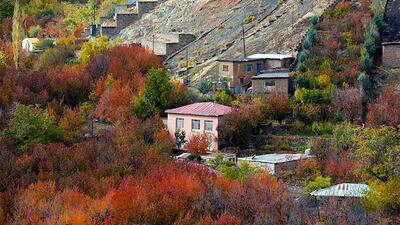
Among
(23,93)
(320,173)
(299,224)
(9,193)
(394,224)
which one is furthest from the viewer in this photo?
(23,93)

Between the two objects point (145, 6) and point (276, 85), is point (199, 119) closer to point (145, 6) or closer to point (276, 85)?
point (276, 85)

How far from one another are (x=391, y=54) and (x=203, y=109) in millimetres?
8097

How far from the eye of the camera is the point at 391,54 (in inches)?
1361

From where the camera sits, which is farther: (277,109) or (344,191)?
(277,109)

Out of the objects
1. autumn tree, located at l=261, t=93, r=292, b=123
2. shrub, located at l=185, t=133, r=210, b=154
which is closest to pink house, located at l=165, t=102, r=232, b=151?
shrub, located at l=185, t=133, r=210, b=154

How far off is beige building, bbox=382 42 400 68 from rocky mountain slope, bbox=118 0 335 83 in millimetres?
4046

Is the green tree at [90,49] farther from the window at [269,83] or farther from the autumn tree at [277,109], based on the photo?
the autumn tree at [277,109]

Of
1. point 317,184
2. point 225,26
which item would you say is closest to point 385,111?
point 317,184

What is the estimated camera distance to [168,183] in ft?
78.0

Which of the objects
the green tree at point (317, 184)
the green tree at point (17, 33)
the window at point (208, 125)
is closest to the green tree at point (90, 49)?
the green tree at point (17, 33)

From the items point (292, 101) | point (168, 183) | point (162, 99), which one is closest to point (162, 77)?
point (162, 99)

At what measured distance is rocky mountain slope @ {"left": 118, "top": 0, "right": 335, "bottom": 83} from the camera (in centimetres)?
3891

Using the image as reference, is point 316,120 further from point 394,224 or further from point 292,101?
point 394,224

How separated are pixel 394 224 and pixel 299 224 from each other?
2.98 metres
